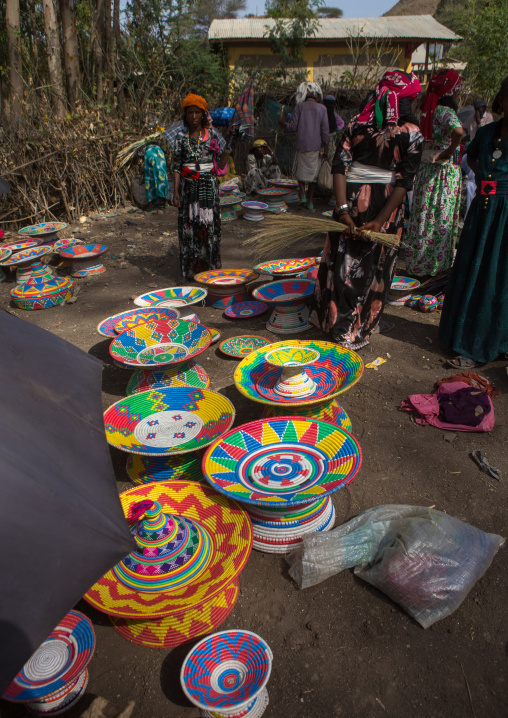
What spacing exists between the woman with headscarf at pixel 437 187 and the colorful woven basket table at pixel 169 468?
149 inches

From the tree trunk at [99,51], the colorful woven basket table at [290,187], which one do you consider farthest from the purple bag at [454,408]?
the tree trunk at [99,51]

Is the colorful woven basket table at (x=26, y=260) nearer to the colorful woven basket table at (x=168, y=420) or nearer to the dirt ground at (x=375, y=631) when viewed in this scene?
the colorful woven basket table at (x=168, y=420)

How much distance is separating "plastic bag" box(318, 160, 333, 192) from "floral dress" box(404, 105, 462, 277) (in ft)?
14.5

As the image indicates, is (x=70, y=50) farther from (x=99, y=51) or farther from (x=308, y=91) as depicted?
(x=308, y=91)

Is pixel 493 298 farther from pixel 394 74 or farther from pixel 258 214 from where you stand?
pixel 258 214

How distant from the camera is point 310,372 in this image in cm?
302

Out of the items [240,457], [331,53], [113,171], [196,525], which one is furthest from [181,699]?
[331,53]

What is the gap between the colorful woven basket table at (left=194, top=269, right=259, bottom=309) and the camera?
493 centimetres

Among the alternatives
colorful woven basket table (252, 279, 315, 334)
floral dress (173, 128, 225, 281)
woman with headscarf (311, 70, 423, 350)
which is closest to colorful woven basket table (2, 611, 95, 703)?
woman with headscarf (311, 70, 423, 350)

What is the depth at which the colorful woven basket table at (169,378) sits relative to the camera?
3.26 meters

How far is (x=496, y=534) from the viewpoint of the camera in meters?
2.18

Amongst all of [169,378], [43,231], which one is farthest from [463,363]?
[43,231]

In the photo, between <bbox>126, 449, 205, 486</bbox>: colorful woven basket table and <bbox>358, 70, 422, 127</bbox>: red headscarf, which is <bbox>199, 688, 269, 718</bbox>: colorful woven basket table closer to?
<bbox>126, 449, 205, 486</bbox>: colorful woven basket table

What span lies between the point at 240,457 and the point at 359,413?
4.05 ft
